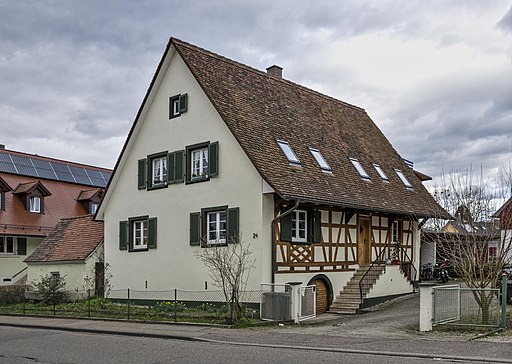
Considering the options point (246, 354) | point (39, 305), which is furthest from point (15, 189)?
point (246, 354)

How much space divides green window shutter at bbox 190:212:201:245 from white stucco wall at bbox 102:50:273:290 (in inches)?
10.5

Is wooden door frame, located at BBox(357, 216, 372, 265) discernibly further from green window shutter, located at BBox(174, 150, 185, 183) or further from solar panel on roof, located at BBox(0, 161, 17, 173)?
solar panel on roof, located at BBox(0, 161, 17, 173)

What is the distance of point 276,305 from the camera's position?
19766mm

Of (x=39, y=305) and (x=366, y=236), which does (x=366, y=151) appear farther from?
(x=39, y=305)

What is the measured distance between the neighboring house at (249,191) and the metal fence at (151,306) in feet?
1.47

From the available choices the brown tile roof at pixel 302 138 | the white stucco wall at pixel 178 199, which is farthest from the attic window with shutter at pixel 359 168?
the white stucco wall at pixel 178 199

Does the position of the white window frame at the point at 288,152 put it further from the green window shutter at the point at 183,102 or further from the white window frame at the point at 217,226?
the green window shutter at the point at 183,102

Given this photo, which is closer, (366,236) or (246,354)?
(246,354)

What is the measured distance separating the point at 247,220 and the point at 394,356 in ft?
30.8

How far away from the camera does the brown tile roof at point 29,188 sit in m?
39.0

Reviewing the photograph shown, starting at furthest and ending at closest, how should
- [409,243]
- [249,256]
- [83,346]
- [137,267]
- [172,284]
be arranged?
1. [409,243]
2. [137,267]
3. [172,284]
4. [249,256]
5. [83,346]

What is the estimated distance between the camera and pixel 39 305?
89.7ft

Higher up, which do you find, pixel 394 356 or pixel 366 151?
pixel 366 151

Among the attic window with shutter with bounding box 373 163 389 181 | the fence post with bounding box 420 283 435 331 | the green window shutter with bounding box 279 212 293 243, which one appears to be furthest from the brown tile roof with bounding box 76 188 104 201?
the fence post with bounding box 420 283 435 331
